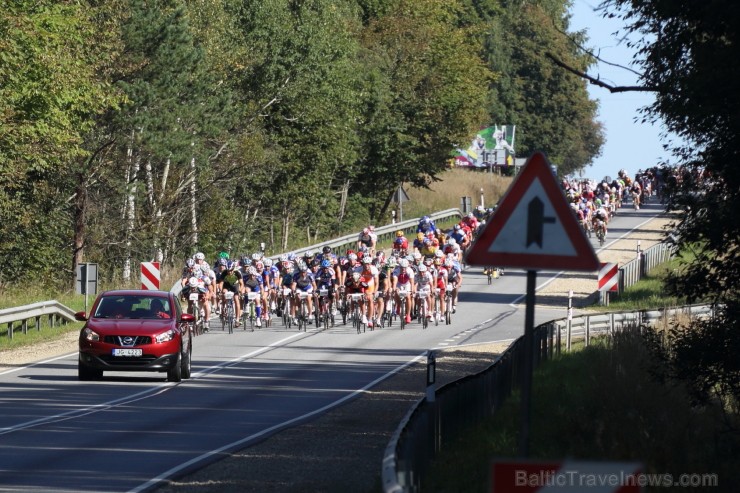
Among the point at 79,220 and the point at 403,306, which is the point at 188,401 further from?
the point at 79,220

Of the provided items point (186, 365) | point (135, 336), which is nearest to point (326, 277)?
point (186, 365)

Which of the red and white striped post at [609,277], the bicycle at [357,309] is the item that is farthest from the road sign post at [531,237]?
the bicycle at [357,309]

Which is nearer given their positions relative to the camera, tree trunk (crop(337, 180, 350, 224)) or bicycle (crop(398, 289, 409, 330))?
bicycle (crop(398, 289, 409, 330))

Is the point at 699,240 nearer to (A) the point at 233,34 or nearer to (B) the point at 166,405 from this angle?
(B) the point at 166,405

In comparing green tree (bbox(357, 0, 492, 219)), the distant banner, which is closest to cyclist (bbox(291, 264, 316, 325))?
green tree (bbox(357, 0, 492, 219))

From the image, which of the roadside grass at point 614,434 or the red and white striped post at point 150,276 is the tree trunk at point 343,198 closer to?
the red and white striped post at point 150,276

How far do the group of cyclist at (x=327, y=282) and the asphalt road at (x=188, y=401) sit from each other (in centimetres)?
69

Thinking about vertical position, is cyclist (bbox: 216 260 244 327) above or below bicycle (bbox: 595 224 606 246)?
below

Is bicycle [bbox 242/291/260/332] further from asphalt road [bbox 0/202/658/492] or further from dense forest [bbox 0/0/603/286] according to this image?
dense forest [bbox 0/0/603/286]

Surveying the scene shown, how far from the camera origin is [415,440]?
12.8 m

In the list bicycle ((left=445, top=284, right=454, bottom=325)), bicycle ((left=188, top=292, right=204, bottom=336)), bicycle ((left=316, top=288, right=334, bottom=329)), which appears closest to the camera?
bicycle ((left=188, top=292, right=204, bottom=336))

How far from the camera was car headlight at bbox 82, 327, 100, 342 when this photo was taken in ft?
81.8

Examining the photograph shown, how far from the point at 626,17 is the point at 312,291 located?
2249 centimetres

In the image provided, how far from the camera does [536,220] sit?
866 centimetres
